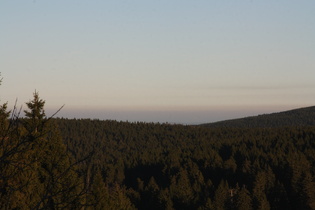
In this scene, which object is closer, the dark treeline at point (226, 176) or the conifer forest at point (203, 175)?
the conifer forest at point (203, 175)

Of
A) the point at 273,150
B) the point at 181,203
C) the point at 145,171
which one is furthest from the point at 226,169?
the point at 181,203

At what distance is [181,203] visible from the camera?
97750 mm

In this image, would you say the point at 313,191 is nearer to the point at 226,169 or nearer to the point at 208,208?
the point at 208,208

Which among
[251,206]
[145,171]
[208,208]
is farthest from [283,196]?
[145,171]

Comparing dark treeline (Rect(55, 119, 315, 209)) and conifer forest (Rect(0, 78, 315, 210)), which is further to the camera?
dark treeline (Rect(55, 119, 315, 209))

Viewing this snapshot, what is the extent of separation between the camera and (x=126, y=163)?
175 m

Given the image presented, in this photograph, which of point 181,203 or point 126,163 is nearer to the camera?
point 181,203

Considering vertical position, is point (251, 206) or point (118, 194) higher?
point (118, 194)

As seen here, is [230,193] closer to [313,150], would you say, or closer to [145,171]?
[313,150]

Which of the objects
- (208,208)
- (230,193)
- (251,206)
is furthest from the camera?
(230,193)

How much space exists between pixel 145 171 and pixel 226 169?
38779mm

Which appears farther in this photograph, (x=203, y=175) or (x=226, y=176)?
(x=203, y=175)

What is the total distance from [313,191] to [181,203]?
2993 cm

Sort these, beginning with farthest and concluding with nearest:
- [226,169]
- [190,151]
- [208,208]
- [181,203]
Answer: [190,151], [226,169], [181,203], [208,208]
